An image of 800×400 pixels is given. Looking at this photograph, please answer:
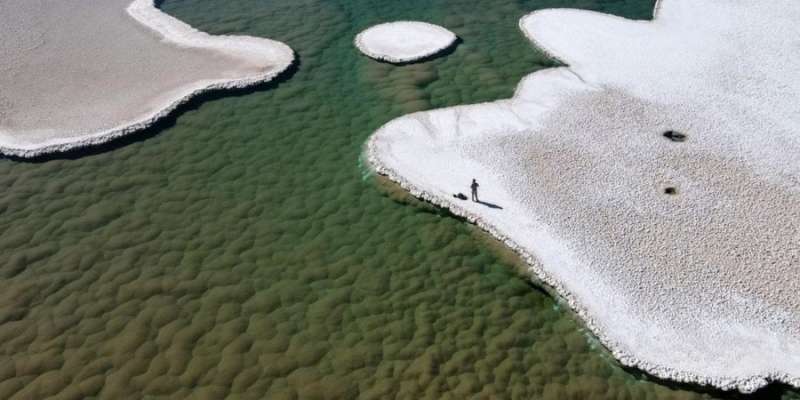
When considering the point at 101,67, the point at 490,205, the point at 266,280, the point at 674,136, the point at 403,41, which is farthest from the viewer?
the point at 403,41

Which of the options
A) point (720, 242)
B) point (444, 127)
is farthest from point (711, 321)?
point (444, 127)

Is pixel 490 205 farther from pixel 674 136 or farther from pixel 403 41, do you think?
pixel 403 41

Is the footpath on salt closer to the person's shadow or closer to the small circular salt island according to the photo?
the small circular salt island

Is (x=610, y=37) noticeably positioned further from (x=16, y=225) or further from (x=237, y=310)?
(x=16, y=225)

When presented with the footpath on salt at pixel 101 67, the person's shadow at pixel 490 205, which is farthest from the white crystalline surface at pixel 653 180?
the footpath on salt at pixel 101 67

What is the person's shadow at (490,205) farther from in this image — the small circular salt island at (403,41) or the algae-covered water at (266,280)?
the small circular salt island at (403,41)

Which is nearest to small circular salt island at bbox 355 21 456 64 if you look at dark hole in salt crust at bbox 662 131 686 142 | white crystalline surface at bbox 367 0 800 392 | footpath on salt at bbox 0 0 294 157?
footpath on salt at bbox 0 0 294 157

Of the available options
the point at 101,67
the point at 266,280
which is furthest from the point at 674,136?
the point at 101,67
